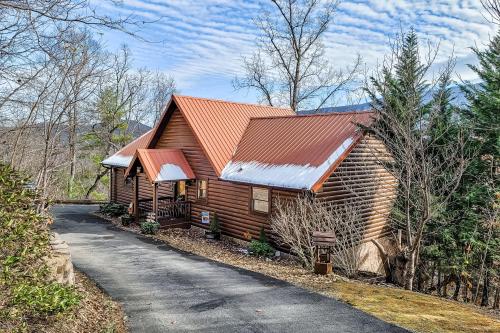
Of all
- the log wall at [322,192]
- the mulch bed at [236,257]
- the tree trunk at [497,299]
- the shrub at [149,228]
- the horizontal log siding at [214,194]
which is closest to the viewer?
the mulch bed at [236,257]

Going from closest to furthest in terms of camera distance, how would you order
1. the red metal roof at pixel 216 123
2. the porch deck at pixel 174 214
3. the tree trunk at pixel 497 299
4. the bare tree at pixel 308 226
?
the bare tree at pixel 308 226 → the tree trunk at pixel 497 299 → the red metal roof at pixel 216 123 → the porch deck at pixel 174 214

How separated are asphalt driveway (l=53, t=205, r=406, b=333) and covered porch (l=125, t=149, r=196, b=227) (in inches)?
176

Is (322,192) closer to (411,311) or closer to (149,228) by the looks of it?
(411,311)

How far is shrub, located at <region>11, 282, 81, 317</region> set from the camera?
19.3 ft

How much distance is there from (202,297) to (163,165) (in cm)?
1105

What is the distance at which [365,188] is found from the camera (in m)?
17.5

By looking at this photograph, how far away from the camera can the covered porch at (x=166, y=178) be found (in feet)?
62.9

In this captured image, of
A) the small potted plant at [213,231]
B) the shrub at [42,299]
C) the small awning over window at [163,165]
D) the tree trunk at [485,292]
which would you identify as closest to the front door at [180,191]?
the small awning over window at [163,165]

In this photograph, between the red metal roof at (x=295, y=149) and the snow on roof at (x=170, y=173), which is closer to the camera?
the red metal roof at (x=295, y=149)

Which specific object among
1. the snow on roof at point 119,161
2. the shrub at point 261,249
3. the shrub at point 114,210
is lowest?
the shrub at point 261,249

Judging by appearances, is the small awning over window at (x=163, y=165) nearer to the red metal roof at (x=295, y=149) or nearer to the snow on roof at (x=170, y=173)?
the snow on roof at (x=170, y=173)

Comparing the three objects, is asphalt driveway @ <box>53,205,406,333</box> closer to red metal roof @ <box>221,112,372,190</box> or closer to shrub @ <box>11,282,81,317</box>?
shrub @ <box>11,282,81,317</box>

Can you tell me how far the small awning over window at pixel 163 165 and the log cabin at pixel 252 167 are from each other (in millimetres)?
50

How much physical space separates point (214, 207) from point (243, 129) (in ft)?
16.2
